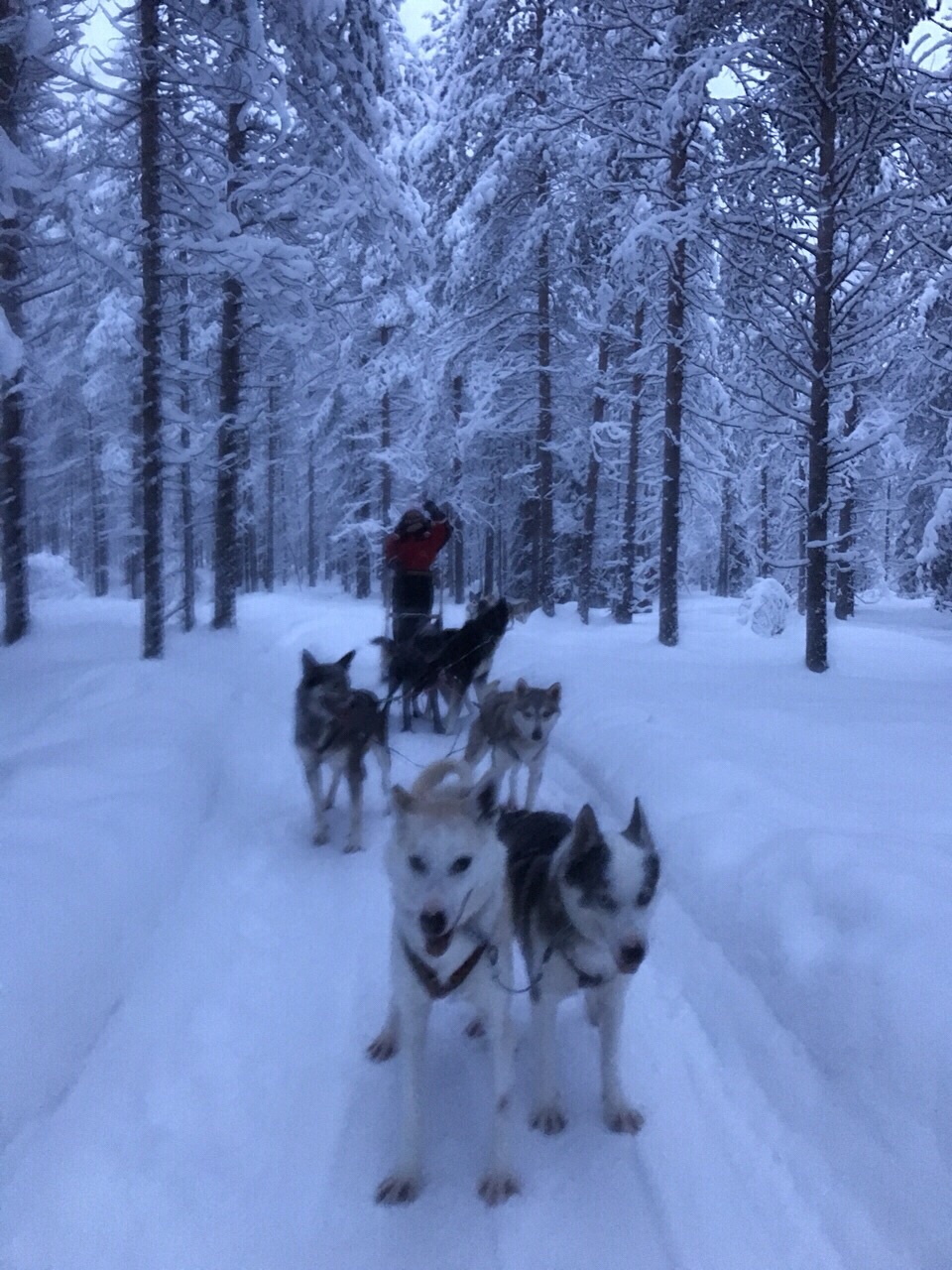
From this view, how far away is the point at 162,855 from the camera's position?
17.4 feet

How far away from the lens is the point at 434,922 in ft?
9.11

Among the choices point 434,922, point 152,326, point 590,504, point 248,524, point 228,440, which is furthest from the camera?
point 248,524

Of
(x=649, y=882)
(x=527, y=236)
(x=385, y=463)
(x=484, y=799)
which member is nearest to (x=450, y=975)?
(x=484, y=799)

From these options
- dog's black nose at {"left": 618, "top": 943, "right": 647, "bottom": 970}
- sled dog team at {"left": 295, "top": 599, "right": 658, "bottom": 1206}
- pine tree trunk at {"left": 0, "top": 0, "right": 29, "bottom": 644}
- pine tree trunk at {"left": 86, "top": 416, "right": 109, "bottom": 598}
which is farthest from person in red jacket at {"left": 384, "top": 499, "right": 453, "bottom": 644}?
pine tree trunk at {"left": 86, "top": 416, "right": 109, "bottom": 598}

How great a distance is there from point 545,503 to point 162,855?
1615 cm

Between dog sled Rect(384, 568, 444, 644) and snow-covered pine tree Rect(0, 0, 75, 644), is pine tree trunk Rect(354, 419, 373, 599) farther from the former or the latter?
dog sled Rect(384, 568, 444, 644)

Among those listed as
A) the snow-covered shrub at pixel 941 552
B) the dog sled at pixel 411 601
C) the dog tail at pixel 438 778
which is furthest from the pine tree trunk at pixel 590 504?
the dog tail at pixel 438 778

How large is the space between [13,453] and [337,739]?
38.0 feet

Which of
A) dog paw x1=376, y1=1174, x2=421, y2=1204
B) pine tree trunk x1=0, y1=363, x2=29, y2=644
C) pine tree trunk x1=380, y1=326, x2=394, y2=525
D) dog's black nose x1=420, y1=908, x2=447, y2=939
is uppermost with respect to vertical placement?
pine tree trunk x1=380, y1=326, x2=394, y2=525

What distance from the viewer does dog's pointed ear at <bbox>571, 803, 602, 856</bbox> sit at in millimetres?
3018

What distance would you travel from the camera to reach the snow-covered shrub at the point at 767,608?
13.4 m

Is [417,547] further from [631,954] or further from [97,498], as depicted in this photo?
[97,498]

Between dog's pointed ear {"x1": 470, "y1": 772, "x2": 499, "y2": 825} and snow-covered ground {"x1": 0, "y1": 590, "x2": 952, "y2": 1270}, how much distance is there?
124 centimetres

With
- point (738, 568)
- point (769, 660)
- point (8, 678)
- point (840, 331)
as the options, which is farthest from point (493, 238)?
point (738, 568)
